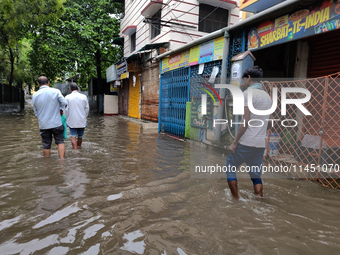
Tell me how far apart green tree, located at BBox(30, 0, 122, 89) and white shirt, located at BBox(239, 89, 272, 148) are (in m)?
15.9

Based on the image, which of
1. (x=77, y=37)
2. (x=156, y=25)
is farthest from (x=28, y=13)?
(x=156, y=25)

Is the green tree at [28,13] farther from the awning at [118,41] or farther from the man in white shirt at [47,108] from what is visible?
the man in white shirt at [47,108]

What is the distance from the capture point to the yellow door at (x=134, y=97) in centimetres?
1540

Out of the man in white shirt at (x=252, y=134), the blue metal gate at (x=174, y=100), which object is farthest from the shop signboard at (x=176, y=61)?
the man in white shirt at (x=252, y=134)

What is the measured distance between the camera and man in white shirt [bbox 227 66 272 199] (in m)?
3.28

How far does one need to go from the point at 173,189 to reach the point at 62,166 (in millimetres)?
2450

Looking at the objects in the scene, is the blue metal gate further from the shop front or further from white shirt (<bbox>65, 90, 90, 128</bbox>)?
white shirt (<bbox>65, 90, 90, 128</bbox>)

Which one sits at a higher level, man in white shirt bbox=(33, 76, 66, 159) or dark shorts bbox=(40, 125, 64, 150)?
man in white shirt bbox=(33, 76, 66, 159)

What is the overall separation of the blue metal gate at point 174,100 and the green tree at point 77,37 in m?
9.03

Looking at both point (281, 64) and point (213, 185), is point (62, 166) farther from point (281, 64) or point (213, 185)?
point (281, 64)

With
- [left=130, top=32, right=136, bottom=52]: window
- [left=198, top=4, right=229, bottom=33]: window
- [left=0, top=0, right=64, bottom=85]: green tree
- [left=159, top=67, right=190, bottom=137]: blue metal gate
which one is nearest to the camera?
[left=159, top=67, right=190, bottom=137]: blue metal gate

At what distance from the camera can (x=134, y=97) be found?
1638 centimetres

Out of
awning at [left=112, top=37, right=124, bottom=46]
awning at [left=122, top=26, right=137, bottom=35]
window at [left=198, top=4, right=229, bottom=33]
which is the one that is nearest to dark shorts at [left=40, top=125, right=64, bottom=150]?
window at [left=198, top=4, right=229, bottom=33]

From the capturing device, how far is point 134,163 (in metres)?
5.55
